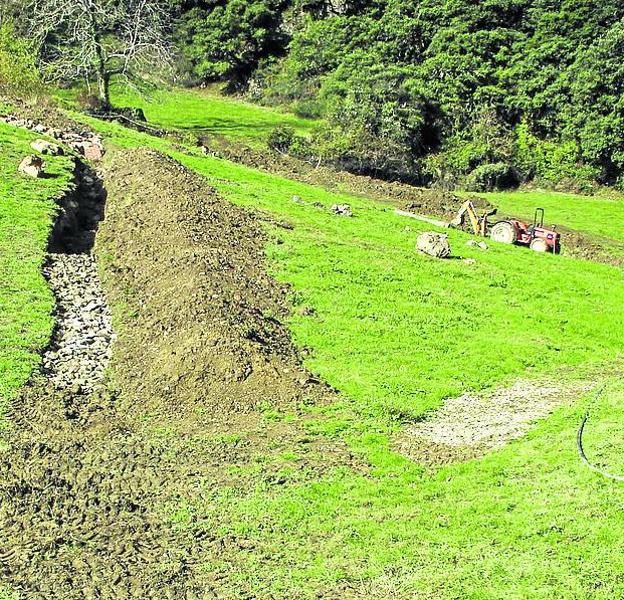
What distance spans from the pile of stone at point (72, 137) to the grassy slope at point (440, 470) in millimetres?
16251

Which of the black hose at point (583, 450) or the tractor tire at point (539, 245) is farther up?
the tractor tire at point (539, 245)

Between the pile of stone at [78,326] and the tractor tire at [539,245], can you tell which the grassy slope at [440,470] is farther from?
the pile of stone at [78,326]

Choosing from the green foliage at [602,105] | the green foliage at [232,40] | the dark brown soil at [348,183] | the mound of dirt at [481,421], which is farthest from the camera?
the green foliage at [232,40]

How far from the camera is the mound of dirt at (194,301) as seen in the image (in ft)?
66.8

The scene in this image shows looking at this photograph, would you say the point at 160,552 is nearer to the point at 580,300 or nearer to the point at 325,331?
the point at 325,331

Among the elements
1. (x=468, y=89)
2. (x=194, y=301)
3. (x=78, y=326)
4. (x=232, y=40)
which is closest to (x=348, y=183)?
(x=468, y=89)

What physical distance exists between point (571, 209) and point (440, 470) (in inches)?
1568

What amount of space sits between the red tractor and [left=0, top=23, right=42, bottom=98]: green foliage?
32.5 metres

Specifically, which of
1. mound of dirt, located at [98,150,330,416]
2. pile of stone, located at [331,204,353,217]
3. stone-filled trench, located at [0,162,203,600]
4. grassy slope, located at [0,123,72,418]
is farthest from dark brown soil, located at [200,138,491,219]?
stone-filled trench, located at [0,162,203,600]

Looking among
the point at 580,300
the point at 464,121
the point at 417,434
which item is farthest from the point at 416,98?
the point at 417,434

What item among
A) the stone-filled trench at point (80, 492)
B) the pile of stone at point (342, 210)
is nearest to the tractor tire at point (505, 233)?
the pile of stone at point (342, 210)

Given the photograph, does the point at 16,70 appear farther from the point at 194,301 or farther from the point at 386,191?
the point at 194,301

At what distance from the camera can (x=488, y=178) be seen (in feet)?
195

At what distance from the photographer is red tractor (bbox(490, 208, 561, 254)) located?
131 feet
